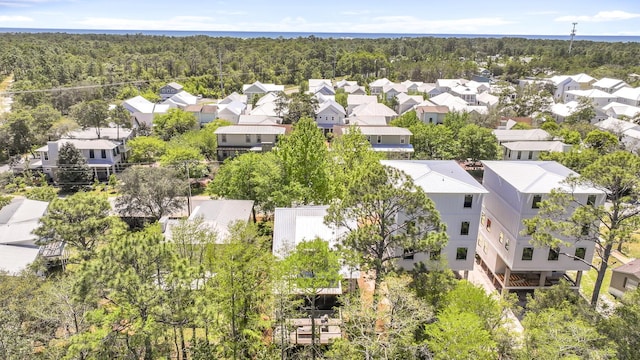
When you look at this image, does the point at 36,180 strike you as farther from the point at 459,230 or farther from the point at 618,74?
the point at 618,74

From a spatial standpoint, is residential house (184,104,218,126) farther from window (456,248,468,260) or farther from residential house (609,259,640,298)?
residential house (609,259,640,298)

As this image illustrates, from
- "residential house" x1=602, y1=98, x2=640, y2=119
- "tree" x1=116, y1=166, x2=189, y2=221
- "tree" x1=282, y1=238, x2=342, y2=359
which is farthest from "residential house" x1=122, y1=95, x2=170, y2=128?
"residential house" x1=602, y1=98, x2=640, y2=119

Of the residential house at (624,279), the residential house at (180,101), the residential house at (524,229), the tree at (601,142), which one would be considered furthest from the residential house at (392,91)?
the residential house at (624,279)

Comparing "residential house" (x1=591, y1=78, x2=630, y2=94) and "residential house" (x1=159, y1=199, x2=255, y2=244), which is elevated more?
"residential house" (x1=591, y1=78, x2=630, y2=94)

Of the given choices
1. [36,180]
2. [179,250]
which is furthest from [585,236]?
[36,180]

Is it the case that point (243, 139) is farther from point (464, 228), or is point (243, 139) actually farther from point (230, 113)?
point (464, 228)
